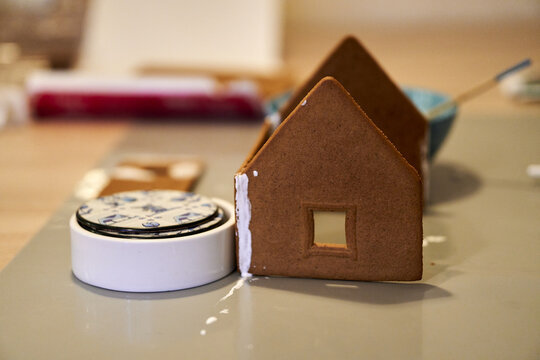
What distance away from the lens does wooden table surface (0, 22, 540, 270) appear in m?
0.82

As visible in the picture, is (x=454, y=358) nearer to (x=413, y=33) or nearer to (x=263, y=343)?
(x=263, y=343)

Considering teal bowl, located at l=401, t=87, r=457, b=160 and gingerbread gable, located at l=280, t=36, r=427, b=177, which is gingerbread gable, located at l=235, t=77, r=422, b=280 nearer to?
gingerbread gable, located at l=280, t=36, r=427, b=177

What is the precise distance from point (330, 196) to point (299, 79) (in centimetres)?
107

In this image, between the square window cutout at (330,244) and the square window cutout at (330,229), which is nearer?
the square window cutout at (330,244)

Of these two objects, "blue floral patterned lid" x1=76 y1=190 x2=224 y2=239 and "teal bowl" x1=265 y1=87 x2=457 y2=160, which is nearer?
"blue floral patterned lid" x1=76 y1=190 x2=224 y2=239

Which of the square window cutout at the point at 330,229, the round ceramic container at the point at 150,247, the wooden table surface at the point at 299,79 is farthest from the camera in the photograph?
the wooden table surface at the point at 299,79

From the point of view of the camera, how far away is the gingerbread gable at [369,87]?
72 centimetres

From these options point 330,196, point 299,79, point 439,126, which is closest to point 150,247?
point 330,196

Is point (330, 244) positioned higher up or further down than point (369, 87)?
further down

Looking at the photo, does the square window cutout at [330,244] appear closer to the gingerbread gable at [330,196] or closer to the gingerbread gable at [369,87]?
the gingerbread gable at [330,196]

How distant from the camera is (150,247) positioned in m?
0.55

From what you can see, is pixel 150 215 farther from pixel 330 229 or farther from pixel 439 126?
pixel 439 126

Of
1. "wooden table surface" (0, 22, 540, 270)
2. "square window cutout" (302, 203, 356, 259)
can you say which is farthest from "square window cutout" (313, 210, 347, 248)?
"wooden table surface" (0, 22, 540, 270)

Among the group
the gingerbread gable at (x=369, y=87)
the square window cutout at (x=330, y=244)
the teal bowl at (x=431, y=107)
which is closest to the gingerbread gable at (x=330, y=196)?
the square window cutout at (x=330, y=244)
